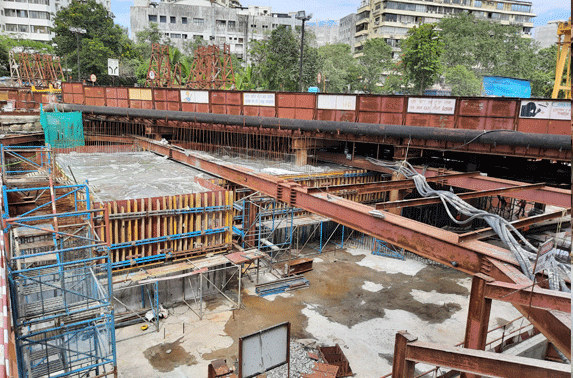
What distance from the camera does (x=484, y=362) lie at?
16.0ft

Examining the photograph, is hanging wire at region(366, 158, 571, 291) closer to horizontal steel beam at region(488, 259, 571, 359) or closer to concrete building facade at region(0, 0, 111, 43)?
horizontal steel beam at region(488, 259, 571, 359)

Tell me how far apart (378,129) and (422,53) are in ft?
80.5

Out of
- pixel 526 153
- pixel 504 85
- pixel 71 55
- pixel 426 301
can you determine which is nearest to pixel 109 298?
pixel 426 301

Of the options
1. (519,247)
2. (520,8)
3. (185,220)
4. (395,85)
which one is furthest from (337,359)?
(520,8)

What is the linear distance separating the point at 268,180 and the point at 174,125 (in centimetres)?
1408

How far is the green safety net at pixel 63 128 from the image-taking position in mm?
27219

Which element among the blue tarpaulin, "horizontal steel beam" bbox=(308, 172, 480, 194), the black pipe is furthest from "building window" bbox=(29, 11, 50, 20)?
"horizontal steel beam" bbox=(308, 172, 480, 194)

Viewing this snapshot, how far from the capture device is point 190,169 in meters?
20.0

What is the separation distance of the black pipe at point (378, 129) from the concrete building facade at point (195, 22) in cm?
6159

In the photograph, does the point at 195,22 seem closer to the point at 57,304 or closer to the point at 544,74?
the point at 544,74

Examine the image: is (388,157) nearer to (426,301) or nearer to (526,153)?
(526,153)

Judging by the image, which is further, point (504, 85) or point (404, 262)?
point (504, 85)

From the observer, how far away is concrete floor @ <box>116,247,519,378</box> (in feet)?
36.0

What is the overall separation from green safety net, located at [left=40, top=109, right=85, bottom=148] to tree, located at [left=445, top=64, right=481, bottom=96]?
39.6m
